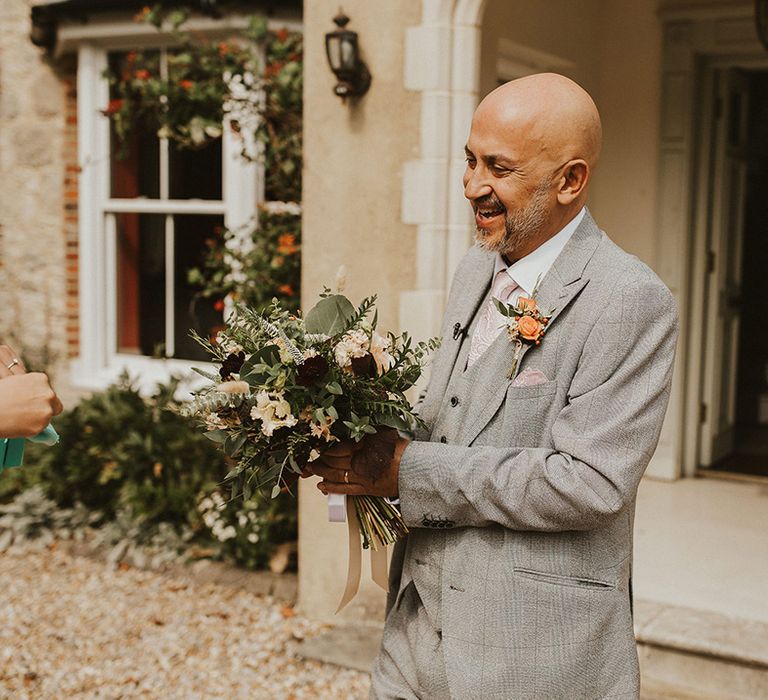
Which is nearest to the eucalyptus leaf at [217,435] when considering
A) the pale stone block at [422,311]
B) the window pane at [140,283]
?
the pale stone block at [422,311]

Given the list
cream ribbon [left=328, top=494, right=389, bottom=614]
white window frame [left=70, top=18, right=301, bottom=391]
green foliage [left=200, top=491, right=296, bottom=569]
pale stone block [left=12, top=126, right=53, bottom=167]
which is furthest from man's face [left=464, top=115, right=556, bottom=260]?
pale stone block [left=12, top=126, right=53, bottom=167]

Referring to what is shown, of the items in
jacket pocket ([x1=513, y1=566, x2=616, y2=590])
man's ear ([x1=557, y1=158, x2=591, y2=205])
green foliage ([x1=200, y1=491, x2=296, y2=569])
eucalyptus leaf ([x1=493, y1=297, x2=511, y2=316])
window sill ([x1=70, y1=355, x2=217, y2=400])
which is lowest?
green foliage ([x1=200, y1=491, x2=296, y2=569])

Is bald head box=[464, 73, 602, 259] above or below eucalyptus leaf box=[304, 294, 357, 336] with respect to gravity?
above

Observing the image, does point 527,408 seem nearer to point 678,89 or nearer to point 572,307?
point 572,307

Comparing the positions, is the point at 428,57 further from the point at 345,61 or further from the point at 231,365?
the point at 231,365

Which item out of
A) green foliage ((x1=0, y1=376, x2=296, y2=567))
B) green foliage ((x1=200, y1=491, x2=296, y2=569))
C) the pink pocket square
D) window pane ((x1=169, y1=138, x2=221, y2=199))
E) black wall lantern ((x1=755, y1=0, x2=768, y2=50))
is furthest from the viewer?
window pane ((x1=169, y1=138, x2=221, y2=199))

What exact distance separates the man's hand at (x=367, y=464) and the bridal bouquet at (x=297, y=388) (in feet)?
0.12

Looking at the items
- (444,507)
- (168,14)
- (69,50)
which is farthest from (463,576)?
(69,50)

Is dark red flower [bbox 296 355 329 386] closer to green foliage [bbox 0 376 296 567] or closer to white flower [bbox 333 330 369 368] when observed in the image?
white flower [bbox 333 330 369 368]

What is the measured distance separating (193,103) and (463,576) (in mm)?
4190

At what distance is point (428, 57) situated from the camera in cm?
444

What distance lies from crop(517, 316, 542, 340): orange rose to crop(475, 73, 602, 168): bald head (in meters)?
0.32

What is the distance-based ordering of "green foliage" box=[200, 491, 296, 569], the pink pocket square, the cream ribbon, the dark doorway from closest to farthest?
the pink pocket square < the cream ribbon < "green foliage" box=[200, 491, 296, 569] < the dark doorway

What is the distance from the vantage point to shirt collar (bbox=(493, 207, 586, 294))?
2.22m
